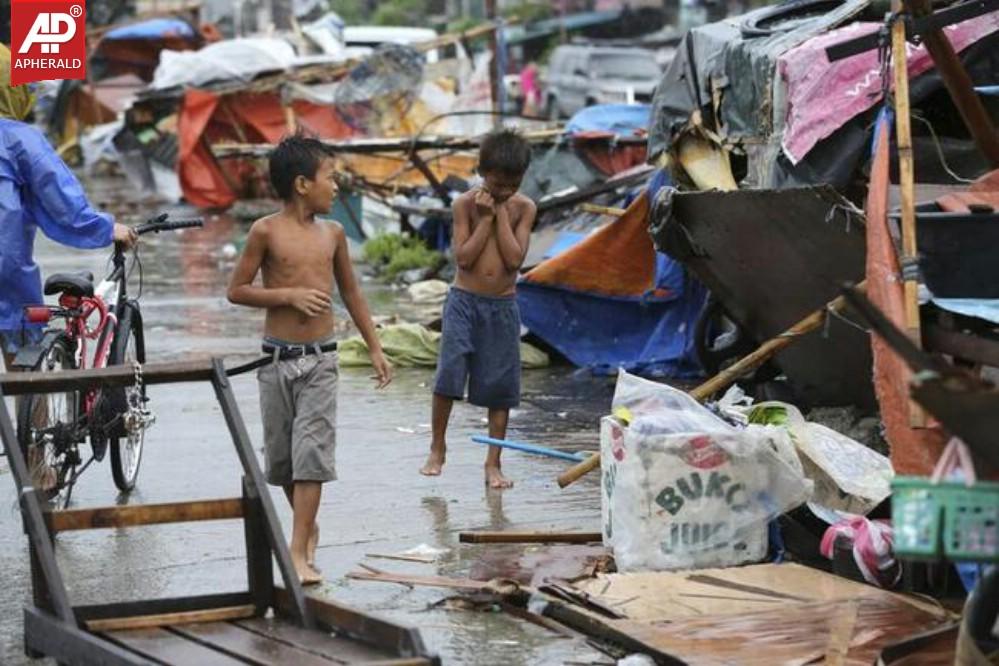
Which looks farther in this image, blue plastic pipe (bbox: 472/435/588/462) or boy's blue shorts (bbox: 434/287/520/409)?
boy's blue shorts (bbox: 434/287/520/409)

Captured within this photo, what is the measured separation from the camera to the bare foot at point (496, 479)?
7.91 meters

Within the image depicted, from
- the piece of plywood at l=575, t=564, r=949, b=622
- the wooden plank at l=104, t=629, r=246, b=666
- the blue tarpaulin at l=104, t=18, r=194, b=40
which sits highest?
the blue tarpaulin at l=104, t=18, r=194, b=40

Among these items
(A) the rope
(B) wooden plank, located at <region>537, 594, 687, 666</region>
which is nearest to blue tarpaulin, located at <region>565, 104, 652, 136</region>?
(A) the rope

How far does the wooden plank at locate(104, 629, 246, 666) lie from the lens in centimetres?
480

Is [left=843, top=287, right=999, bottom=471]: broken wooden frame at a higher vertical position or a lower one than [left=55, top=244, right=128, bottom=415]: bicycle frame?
higher

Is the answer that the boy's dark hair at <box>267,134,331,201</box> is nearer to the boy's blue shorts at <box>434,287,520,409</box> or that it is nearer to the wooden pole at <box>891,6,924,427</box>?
the boy's blue shorts at <box>434,287,520,409</box>

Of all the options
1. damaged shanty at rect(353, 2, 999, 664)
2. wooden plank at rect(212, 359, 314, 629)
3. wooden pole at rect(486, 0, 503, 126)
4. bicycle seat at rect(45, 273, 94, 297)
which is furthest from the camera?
wooden pole at rect(486, 0, 503, 126)

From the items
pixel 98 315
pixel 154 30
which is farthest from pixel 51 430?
pixel 154 30

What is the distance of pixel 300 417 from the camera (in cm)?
A: 640

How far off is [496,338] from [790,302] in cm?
153

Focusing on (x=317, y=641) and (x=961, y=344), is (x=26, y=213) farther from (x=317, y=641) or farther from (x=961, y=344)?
(x=961, y=344)

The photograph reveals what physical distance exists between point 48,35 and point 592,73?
21.7 metres

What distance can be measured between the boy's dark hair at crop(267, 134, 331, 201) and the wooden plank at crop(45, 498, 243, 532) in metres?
1.55

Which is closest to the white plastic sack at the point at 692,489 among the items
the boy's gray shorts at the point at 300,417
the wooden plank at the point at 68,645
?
the boy's gray shorts at the point at 300,417
